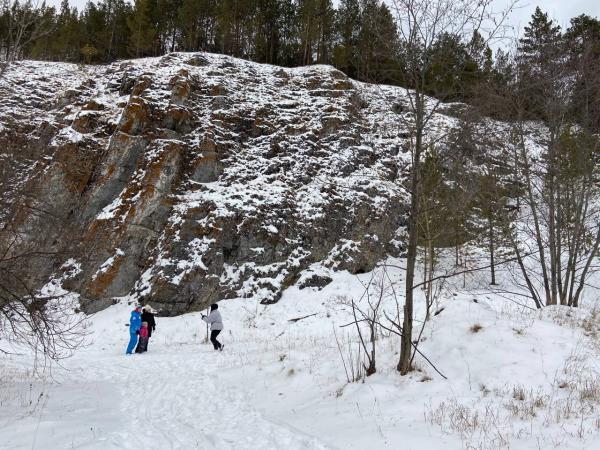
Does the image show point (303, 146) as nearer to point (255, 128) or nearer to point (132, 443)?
point (255, 128)

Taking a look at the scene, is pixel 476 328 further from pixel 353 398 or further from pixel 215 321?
pixel 215 321

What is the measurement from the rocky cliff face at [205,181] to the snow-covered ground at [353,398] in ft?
28.6

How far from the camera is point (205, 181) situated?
69.2 feet

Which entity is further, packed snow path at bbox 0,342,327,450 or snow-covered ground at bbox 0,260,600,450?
packed snow path at bbox 0,342,327,450

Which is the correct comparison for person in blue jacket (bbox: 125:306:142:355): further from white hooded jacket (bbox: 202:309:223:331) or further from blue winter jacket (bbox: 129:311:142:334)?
white hooded jacket (bbox: 202:309:223:331)

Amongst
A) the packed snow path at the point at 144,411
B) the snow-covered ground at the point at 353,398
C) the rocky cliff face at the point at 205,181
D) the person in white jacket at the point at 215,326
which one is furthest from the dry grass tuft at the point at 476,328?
the rocky cliff face at the point at 205,181

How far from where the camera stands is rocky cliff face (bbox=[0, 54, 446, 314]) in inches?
696

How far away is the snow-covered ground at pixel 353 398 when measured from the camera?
13.1 feet

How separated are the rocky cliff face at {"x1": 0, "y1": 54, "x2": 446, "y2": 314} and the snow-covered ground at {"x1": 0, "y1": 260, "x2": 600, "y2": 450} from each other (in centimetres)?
872

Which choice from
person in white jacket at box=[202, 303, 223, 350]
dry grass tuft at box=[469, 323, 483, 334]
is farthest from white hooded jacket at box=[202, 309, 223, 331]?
dry grass tuft at box=[469, 323, 483, 334]

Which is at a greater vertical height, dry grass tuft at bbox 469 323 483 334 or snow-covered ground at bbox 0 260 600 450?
dry grass tuft at bbox 469 323 483 334

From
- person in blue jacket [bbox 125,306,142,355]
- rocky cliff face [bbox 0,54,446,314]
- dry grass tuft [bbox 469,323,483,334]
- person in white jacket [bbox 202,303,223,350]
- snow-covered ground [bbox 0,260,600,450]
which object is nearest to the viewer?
snow-covered ground [bbox 0,260,600,450]

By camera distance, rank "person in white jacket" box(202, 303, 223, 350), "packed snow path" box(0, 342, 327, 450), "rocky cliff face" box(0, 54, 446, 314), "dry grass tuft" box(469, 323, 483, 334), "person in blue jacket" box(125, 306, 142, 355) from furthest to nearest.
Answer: "rocky cliff face" box(0, 54, 446, 314) < "person in blue jacket" box(125, 306, 142, 355) < "person in white jacket" box(202, 303, 223, 350) < "dry grass tuft" box(469, 323, 483, 334) < "packed snow path" box(0, 342, 327, 450)

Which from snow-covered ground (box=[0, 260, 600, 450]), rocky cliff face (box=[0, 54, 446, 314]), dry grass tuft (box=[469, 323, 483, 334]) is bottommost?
snow-covered ground (box=[0, 260, 600, 450])
